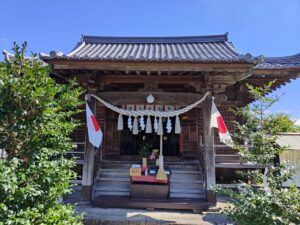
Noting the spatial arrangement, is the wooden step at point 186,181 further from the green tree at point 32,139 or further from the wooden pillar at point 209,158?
the green tree at point 32,139

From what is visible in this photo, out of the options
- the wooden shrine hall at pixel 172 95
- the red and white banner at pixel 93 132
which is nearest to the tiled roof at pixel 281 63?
the wooden shrine hall at pixel 172 95

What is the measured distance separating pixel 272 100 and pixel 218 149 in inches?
194

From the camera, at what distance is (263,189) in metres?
4.00

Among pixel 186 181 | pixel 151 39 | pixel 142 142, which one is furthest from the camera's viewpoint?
pixel 151 39

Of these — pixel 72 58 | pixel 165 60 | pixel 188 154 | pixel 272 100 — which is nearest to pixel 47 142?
pixel 72 58

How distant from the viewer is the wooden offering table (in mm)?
6133

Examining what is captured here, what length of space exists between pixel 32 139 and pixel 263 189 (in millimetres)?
3760

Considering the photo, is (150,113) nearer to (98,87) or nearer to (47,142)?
(98,87)

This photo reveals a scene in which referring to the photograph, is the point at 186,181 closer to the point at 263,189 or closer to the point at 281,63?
the point at 263,189

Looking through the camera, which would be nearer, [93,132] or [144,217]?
[144,217]

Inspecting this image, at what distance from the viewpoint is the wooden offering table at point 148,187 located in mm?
6133

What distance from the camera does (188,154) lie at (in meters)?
8.89

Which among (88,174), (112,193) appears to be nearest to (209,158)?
(112,193)

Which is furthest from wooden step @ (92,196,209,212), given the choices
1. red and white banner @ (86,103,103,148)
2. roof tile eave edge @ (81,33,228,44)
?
roof tile eave edge @ (81,33,228,44)
